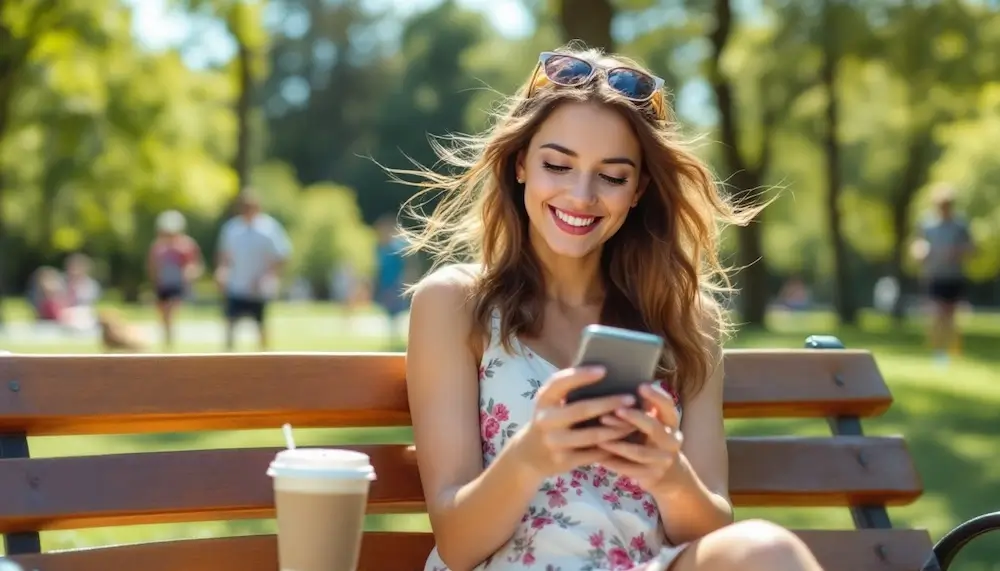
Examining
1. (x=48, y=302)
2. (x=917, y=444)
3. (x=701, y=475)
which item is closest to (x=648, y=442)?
(x=701, y=475)

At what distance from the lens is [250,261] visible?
1426 cm

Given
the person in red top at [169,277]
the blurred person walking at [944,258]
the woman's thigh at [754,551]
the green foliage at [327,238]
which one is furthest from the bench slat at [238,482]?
the green foliage at [327,238]

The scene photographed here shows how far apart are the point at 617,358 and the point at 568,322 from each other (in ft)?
3.06

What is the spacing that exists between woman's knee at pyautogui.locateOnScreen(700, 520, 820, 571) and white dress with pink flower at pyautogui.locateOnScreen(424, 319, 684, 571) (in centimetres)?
28

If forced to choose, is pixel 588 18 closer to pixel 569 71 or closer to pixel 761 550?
pixel 569 71

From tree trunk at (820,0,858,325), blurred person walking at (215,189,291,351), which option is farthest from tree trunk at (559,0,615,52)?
tree trunk at (820,0,858,325)

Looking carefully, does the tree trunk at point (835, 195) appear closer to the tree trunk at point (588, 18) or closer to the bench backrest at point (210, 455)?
the tree trunk at point (588, 18)

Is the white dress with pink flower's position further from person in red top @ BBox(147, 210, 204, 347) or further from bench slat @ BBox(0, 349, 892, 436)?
person in red top @ BBox(147, 210, 204, 347)

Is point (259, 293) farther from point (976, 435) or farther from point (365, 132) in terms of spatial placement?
point (365, 132)

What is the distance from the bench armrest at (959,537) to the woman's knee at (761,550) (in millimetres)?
537

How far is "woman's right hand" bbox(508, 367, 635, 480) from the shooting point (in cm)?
229

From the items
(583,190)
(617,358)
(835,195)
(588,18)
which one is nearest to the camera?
(617,358)

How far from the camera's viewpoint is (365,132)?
62.3 metres

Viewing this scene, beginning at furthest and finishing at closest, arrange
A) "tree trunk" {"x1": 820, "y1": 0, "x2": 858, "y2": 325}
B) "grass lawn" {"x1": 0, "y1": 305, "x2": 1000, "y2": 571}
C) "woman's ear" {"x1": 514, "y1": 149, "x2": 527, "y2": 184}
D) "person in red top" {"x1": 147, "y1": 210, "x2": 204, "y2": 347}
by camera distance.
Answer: "tree trunk" {"x1": 820, "y1": 0, "x2": 858, "y2": 325} → "person in red top" {"x1": 147, "y1": 210, "x2": 204, "y2": 347} → "grass lawn" {"x1": 0, "y1": 305, "x2": 1000, "y2": 571} → "woman's ear" {"x1": 514, "y1": 149, "x2": 527, "y2": 184}
